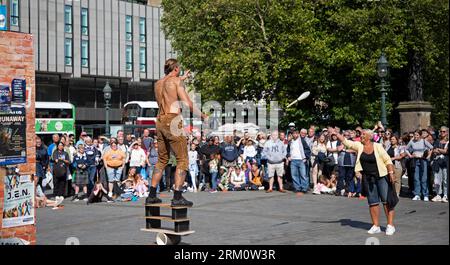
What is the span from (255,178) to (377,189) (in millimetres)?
9503

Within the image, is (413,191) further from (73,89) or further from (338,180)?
(73,89)

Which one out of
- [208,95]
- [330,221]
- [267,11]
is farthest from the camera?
Result: [208,95]

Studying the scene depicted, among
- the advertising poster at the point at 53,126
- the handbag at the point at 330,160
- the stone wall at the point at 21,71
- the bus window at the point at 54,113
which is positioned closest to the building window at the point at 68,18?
the bus window at the point at 54,113

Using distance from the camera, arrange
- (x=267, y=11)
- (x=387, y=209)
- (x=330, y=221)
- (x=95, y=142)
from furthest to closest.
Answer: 1. (x=267, y=11)
2. (x=95, y=142)
3. (x=330, y=221)
4. (x=387, y=209)

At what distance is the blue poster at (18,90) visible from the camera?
8859 mm

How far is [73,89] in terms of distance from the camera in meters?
54.7

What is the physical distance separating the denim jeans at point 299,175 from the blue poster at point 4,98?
11.0 meters

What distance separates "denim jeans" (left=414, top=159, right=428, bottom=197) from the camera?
15.8 meters

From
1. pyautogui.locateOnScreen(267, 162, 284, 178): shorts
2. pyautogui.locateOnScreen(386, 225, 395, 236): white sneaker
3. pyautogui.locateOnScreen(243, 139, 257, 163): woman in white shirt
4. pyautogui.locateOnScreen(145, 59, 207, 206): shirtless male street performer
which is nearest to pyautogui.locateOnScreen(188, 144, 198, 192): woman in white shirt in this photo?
pyautogui.locateOnScreen(243, 139, 257, 163): woman in white shirt

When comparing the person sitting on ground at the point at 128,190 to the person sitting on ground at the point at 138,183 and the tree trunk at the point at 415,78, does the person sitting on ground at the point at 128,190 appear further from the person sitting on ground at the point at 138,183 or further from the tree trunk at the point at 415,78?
the tree trunk at the point at 415,78

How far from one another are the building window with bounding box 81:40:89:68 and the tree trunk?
31.9m

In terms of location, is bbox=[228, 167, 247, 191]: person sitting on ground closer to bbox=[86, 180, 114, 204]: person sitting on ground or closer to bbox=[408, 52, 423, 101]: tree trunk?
bbox=[86, 180, 114, 204]: person sitting on ground

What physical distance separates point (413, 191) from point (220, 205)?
17.0ft

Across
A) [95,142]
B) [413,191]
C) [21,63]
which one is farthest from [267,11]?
[21,63]
